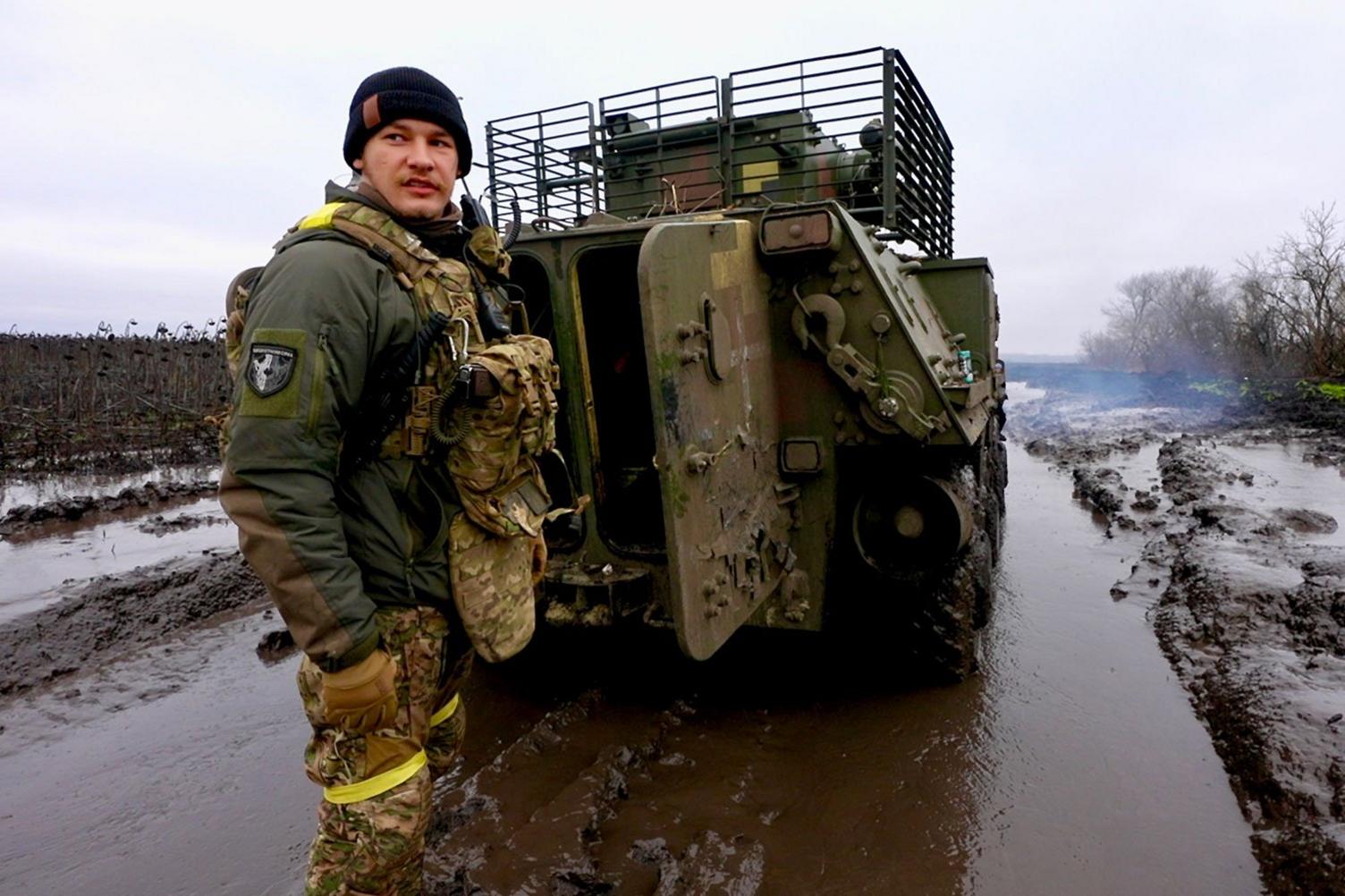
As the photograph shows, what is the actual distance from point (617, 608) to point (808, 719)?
98 cm

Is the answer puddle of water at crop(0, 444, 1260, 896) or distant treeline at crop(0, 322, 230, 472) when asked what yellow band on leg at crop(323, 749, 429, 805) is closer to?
puddle of water at crop(0, 444, 1260, 896)

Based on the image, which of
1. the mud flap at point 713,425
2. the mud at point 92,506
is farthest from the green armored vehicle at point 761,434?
the mud at point 92,506

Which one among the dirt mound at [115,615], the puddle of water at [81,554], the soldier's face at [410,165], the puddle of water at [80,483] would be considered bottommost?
the dirt mound at [115,615]

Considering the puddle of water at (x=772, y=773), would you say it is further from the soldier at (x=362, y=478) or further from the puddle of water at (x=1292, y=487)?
the puddle of water at (x=1292, y=487)

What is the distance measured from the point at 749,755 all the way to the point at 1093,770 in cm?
131

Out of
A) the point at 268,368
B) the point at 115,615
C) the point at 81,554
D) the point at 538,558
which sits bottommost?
the point at 115,615

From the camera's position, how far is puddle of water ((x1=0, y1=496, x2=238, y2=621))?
5805 millimetres

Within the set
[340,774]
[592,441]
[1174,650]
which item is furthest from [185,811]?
[1174,650]

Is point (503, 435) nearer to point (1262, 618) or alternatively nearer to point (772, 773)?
point (772, 773)

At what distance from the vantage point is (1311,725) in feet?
11.3

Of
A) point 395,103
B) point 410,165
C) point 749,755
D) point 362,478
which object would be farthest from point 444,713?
point 749,755

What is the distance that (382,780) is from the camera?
76.7 inches

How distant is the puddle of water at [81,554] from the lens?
229 inches

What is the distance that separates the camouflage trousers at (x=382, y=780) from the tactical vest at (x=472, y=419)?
137mm
